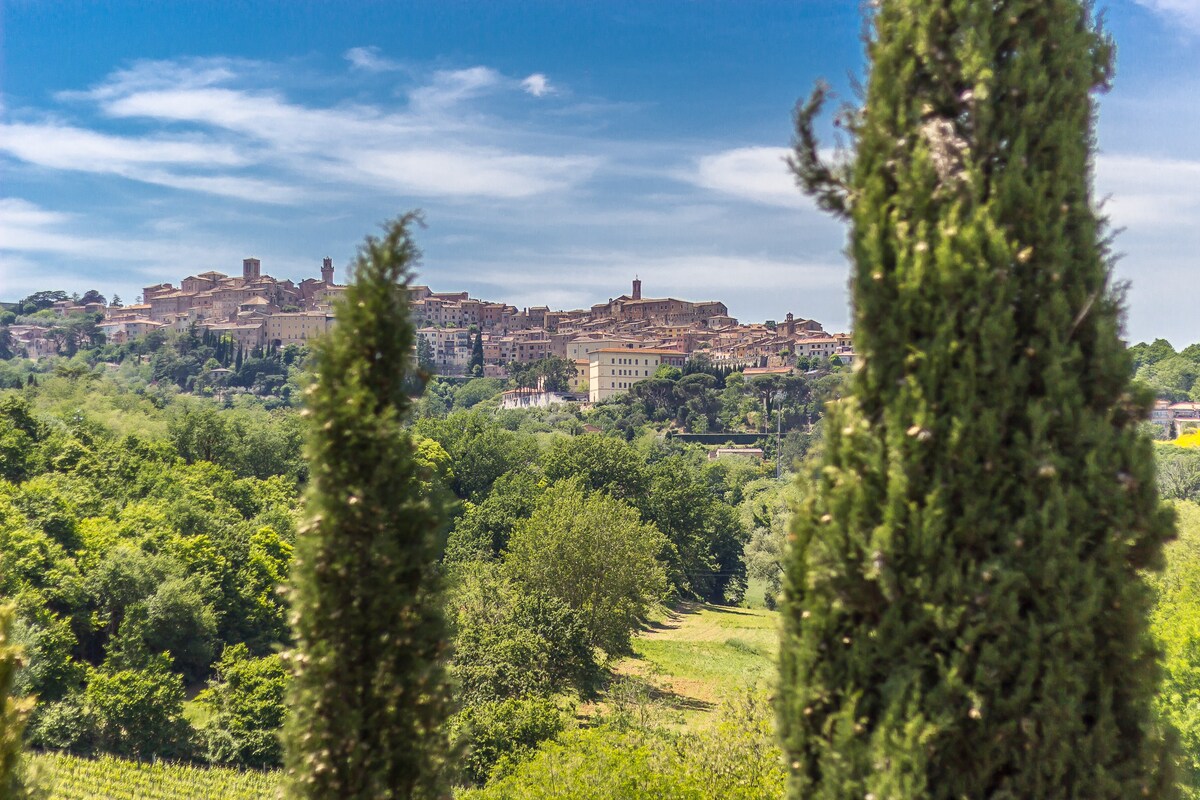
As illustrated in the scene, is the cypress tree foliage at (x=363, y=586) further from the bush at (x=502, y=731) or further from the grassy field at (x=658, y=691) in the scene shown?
the bush at (x=502, y=731)

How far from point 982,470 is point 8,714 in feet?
16.2

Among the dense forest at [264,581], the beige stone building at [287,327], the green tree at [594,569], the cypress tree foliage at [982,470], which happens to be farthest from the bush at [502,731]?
the beige stone building at [287,327]

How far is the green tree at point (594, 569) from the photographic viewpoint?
2814cm

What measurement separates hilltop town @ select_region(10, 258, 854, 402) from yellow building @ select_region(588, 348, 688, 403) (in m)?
0.12

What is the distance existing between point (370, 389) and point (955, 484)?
8.84 feet

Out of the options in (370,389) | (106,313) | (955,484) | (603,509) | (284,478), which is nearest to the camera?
(955,484)

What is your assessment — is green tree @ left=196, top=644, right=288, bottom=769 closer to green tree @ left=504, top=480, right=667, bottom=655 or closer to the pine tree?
green tree @ left=504, top=480, right=667, bottom=655

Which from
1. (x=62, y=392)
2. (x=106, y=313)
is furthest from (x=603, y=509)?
(x=106, y=313)

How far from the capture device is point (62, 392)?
64062 mm

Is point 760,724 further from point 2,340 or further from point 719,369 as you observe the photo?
point 2,340

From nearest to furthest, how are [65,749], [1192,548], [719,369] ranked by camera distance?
1. [65,749]
2. [1192,548]
3. [719,369]

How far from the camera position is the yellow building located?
124000 mm

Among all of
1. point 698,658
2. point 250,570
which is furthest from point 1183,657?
point 250,570

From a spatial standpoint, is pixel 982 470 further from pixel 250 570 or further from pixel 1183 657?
pixel 250 570
